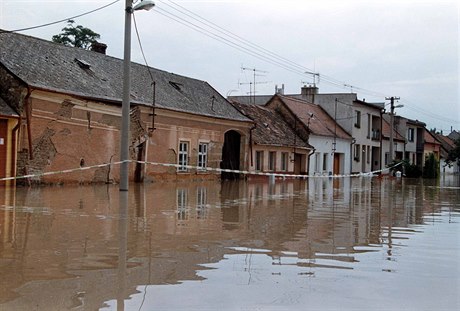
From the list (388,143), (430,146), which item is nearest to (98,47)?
(388,143)

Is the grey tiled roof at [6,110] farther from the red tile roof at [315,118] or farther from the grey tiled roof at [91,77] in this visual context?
the red tile roof at [315,118]

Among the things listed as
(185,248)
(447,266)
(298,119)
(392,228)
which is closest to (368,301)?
(447,266)

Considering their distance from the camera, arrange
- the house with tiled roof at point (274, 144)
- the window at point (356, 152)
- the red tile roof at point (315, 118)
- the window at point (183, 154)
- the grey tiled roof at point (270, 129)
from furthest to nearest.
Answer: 1. the window at point (356, 152)
2. the red tile roof at point (315, 118)
3. the grey tiled roof at point (270, 129)
4. the house with tiled roof at point (274, 144)
5. the window at point (183, 154)

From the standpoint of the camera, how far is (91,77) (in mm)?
25422

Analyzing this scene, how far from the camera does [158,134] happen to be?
2783 cm

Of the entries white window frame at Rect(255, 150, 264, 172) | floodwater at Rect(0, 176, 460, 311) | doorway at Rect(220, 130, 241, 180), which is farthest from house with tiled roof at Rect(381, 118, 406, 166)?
floodwater at Rect(0, 176, 460, 311)

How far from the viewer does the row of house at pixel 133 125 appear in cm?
2098

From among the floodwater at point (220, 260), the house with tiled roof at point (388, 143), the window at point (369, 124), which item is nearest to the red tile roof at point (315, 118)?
the window at point (369, 124)

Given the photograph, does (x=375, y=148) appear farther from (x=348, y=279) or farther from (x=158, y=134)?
(x=348, y=279)

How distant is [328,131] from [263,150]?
11.7m

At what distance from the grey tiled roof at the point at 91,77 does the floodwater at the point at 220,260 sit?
9.61 meters

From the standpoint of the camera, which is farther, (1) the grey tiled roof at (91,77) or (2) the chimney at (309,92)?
(2) the chimney at (309,92)

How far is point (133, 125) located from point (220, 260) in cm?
1942

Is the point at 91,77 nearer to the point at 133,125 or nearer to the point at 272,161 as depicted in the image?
the point at 133,125
